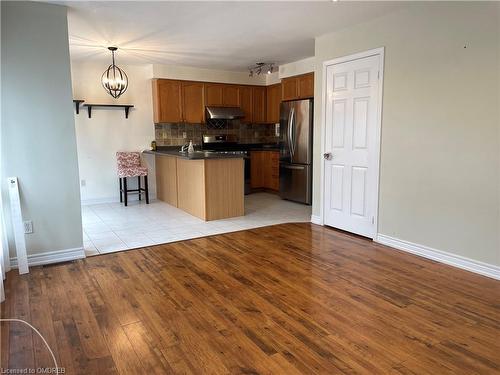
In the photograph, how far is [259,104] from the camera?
760cm

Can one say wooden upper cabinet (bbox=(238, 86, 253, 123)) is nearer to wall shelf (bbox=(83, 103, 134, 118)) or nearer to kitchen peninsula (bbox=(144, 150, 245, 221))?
wall shelf (bbox=(83, 103, 134, 118))

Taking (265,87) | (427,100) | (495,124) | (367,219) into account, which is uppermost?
(265,87)

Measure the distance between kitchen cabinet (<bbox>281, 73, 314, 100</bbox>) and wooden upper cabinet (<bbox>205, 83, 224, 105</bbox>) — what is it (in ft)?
4.23

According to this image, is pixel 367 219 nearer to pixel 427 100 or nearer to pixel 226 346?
pixel 427 100

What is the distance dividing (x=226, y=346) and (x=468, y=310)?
167 cm

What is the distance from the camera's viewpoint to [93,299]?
269 centimetres

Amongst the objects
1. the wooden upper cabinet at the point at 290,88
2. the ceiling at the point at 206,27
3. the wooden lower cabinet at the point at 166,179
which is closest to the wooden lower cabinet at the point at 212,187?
the wooden lower cabinet at the point at 166,179

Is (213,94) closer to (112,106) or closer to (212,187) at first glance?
(112,106)

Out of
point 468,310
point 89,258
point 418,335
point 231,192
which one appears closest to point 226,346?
point 418,335

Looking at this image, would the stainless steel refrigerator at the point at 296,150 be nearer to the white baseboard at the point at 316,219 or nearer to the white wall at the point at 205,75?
the white baseboard at the point at 316,219

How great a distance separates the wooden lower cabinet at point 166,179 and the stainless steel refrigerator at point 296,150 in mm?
1881

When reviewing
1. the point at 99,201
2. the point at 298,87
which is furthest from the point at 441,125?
the point at 99,201

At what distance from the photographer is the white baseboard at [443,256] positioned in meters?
3.03

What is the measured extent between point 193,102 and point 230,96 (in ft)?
2.68
